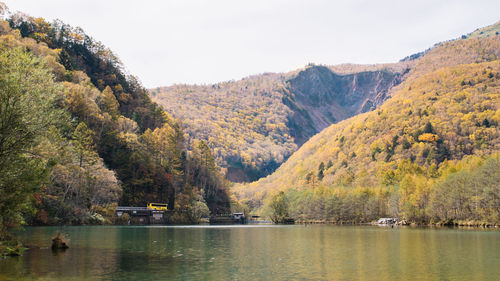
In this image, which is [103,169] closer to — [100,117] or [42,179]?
[100,117]

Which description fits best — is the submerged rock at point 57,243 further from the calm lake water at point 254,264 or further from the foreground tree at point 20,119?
the foreground tree at point 20,119

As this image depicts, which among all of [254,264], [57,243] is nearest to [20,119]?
[57,243]

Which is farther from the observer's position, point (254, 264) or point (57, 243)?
point (57, 243)

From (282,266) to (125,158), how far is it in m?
106

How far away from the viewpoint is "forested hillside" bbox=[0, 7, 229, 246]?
114 ft

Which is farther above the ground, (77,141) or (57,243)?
(77,141)

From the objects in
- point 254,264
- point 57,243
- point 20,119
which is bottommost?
point 254,264

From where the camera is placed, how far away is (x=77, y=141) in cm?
9681

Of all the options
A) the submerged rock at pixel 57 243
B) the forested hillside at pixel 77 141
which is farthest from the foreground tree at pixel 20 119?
the submerged rock at pixel 57 243

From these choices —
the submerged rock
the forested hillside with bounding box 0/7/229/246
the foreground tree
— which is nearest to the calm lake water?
the submerged rock

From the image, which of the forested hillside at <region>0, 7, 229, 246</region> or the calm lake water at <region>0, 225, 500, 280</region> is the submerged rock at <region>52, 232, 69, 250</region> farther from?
the forested hillside at <region>0, 7, 229, 246</region>

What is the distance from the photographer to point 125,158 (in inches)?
5320

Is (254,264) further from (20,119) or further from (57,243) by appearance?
(20,119)

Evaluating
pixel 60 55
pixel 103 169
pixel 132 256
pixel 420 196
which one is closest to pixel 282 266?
pixel 132 256
